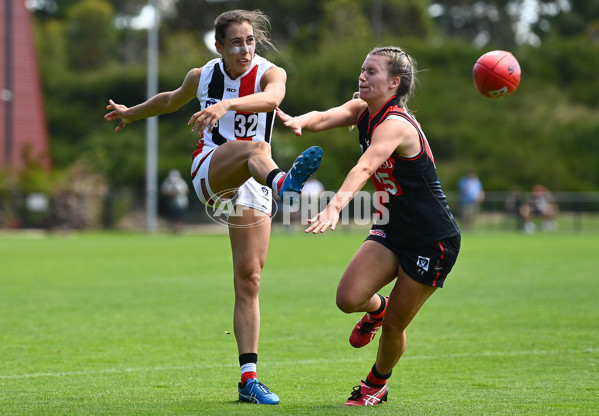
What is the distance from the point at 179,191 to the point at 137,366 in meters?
22.1

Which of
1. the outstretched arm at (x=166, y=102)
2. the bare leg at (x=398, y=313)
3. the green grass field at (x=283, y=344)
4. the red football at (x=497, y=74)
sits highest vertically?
the red football at (x=497, y=74)

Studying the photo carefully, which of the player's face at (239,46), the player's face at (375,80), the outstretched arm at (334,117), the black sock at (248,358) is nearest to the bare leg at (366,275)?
the black sock at (248,358)

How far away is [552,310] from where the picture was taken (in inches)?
415

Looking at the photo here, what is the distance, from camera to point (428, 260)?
555 centimetres

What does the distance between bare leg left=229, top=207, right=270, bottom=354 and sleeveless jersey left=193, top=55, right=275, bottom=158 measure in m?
0.54

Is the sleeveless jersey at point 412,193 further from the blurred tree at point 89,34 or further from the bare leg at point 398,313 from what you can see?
the blurred tree at point 89,34

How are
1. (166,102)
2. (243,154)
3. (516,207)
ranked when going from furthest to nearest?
(516,207), (166,102), (243,154)

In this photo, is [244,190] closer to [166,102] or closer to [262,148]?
[262,148]

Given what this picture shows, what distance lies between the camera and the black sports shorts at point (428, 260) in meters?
5.55

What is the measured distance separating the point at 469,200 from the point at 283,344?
24.0m

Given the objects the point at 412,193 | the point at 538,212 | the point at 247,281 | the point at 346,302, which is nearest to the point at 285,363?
the point at 247,281

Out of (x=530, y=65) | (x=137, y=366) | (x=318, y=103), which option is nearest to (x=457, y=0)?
(x=530, y=65)

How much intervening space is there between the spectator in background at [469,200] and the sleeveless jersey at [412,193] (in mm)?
26157

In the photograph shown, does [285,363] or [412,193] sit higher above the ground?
[412,193]
